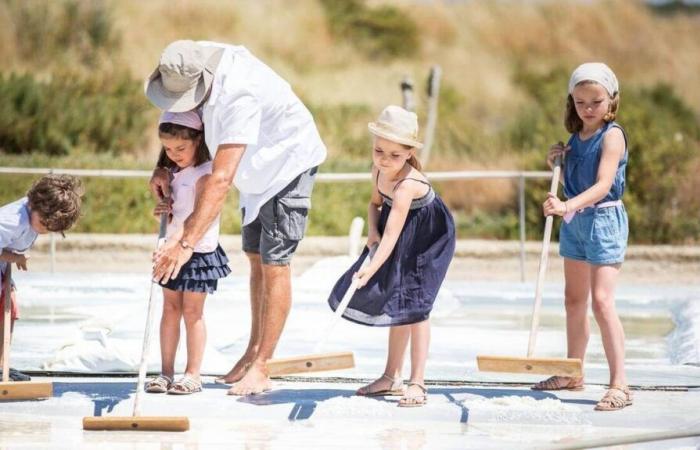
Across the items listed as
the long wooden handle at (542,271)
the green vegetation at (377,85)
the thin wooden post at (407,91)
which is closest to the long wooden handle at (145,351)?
the long wooden handle at (542,271)

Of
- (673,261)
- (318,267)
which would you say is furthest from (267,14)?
(318,267)

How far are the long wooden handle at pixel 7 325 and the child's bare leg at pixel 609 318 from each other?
6.95 ft

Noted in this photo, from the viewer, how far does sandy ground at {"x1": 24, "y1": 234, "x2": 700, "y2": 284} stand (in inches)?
448

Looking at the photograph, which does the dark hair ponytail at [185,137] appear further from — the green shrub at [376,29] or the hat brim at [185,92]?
the green shrub at [376,29]

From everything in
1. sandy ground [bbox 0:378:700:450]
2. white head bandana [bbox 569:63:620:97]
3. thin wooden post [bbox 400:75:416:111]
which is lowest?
sandy ground [bbox 0:378:700:450]

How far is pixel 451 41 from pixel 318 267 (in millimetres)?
24144

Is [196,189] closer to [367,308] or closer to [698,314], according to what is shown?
[367,308]

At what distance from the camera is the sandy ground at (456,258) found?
11.4m

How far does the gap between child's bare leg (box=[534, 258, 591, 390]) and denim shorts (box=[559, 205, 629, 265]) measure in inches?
2.6

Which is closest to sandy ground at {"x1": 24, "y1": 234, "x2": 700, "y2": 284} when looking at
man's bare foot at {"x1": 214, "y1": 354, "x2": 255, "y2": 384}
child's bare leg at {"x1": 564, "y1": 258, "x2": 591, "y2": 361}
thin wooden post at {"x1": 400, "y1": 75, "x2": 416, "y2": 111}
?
thin wooden post at {"x1": 400, "y1": 75, "x2": 416, "y2": 111}

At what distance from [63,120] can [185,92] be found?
1207cm

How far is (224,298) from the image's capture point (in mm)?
8281

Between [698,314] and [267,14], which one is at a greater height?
[267,14]

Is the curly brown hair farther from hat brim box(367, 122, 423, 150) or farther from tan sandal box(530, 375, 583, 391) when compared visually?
tan sandal box(530, 375, 583, 391)
